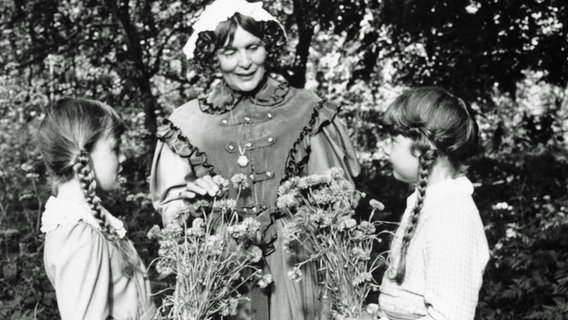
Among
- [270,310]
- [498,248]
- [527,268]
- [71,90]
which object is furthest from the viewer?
[71,90]

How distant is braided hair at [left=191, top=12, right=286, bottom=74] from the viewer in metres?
2.85

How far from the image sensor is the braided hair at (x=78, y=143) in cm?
229

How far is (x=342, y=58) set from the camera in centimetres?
682

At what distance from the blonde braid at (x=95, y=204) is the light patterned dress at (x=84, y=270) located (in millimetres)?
21

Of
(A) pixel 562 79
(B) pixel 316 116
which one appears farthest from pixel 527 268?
(B) pixel 316 116

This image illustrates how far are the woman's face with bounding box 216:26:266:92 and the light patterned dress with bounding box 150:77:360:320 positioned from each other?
0.09m

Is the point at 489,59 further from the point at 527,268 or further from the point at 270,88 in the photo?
the point at 270,88

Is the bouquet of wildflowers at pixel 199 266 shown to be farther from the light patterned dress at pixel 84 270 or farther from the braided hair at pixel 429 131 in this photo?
the braided hair at pixel 429 131

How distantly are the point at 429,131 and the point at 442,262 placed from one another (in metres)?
0.41

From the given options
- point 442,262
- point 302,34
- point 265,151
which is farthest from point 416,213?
point 302,34

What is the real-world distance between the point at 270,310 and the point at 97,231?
769 millimetres

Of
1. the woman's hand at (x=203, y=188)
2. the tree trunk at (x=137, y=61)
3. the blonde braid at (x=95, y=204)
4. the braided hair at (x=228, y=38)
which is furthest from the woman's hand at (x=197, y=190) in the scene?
the tree trunk at (x=137, y=61)

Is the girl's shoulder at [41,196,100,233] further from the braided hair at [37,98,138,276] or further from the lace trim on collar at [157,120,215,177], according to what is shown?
the lace trim on collar at [157,120,215,177]

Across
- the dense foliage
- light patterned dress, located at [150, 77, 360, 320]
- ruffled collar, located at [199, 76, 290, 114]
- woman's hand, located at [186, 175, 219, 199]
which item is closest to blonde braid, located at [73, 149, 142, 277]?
woman's hand, located at [186, 175, 219, 199]
